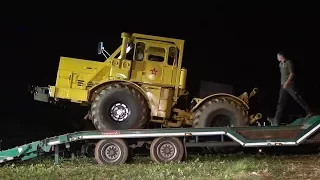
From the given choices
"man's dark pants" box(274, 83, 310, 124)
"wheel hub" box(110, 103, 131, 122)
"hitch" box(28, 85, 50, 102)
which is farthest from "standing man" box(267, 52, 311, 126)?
"hitch" box(28, 85, 50, 102)

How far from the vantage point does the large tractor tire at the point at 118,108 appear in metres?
11.8

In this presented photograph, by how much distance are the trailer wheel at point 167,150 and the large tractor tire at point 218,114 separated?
1.10 m

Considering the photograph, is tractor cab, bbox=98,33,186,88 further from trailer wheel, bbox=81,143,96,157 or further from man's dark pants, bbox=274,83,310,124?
man's dark pants, bbox=274,83,310,124

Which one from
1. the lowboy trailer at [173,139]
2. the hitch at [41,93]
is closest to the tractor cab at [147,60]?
the lowboy trailer at [173,139]

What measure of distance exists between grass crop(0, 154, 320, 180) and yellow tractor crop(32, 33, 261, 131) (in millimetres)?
1127

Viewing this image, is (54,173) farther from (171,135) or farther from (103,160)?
(171,135)

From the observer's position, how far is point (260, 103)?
45.5ft

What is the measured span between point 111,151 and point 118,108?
1133mm

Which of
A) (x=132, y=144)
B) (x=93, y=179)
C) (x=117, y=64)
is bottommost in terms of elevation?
(x=93, y=179)

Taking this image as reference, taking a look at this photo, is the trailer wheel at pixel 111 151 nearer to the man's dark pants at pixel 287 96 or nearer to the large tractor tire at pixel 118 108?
the large tractor tire at pixel 118 108

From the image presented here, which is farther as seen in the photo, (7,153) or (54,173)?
(7,153)

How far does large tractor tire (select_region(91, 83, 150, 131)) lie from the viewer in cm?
1181

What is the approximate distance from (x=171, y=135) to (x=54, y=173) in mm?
2910

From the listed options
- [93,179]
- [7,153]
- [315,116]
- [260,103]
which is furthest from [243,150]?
[7,153]
